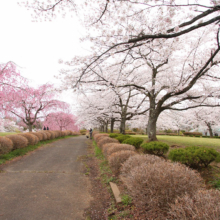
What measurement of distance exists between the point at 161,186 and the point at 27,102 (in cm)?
1587

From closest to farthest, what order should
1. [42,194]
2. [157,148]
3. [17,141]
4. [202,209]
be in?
[202,209], [42,194], [157,148], [17,141]

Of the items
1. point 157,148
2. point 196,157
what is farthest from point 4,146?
point 196,157

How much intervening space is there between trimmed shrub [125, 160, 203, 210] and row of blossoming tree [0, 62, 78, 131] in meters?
6.59

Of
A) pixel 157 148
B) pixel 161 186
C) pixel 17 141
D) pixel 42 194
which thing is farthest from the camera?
pixel 17 141

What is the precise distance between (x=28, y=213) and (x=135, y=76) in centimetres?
1197

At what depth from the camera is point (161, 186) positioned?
2.23 meters

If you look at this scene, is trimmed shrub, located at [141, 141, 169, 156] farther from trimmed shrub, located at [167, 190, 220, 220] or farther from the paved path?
trimmed shrub, located at [167, 190, 220, 220]

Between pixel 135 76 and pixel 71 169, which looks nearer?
pixel 71 169

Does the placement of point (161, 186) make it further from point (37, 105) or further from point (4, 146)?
point (37, 105)

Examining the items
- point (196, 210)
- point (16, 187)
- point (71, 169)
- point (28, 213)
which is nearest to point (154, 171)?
point (196, 210)

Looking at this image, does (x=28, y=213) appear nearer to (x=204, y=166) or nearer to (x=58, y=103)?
(x=204, y=166)

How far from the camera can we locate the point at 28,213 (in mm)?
2889

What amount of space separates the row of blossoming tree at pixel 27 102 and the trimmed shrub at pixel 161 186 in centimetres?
659

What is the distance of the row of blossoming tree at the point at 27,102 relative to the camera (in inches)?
297
